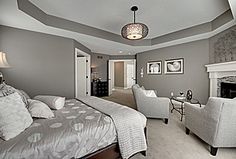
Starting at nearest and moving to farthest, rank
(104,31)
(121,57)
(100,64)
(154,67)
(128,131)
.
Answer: (128,131)
(104,31)
(154,67)
(100,64)
(121,57)

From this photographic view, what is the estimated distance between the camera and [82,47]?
5.23m

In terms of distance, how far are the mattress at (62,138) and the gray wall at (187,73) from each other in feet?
13.8

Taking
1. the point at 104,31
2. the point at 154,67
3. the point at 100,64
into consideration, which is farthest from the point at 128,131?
the point at 100,64

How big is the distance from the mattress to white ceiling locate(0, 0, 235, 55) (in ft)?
6.88

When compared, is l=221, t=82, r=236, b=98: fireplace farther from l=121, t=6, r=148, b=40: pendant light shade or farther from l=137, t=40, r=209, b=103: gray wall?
l=121, t=6, r=148, b=40: pendant light shade

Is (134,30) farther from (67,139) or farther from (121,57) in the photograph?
(121,57)

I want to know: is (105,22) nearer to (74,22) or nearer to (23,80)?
(74,22)

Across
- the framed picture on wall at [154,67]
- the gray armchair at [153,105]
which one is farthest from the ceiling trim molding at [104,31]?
the gray armchair at [153,105]

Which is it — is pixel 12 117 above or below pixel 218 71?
below

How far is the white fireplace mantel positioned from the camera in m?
3.30

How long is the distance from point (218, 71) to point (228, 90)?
572 mm

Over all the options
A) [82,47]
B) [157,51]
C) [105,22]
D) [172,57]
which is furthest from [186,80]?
[82,47]

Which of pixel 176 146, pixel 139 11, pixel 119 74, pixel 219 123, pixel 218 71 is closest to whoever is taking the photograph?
pixel 219 123

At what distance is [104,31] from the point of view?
4.35 meters
